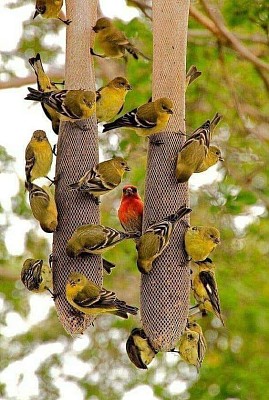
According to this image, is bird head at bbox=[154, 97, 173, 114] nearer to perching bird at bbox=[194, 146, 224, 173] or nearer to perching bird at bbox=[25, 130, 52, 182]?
perching bird at bbox=[194, 146, 224, 173]

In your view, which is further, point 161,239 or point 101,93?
point 101,93

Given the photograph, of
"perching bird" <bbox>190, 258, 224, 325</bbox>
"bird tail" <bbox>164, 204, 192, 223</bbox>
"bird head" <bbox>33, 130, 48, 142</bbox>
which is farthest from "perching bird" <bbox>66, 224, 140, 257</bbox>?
"bird head" <bbox>33, 130, 48, 142</bbox>

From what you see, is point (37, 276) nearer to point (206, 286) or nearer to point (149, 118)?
point (206, 286)

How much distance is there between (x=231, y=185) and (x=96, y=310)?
12.5ft

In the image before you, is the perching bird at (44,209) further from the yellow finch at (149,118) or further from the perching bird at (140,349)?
the perching bird at (140,349)

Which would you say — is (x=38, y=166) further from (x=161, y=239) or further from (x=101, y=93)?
(x=161, y=239)

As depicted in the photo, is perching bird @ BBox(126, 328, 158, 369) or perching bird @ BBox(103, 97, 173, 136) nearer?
perching bird @ BBox(126, 328, 158, 369)

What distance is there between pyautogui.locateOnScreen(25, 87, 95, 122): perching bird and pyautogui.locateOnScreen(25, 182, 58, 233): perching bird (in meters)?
0.37

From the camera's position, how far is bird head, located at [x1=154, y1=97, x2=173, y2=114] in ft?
12.3

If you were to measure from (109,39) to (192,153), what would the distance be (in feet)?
2.73

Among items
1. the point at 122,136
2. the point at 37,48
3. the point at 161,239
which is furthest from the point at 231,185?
the point at 161,239

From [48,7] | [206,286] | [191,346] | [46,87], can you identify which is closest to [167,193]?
[206,286]

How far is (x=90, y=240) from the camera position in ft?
11.4

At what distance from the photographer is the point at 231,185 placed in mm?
7094
